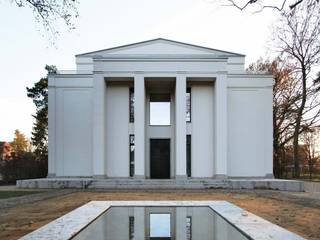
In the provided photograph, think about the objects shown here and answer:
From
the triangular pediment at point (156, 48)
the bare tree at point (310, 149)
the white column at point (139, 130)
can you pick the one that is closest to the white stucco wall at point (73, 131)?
the triangular pediment at point (156, 48)

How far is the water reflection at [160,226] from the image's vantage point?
25.1 feet

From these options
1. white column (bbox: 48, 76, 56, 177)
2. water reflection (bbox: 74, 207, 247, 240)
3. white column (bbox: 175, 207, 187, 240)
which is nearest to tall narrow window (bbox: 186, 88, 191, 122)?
white column (bbox: 48, 76, 56, 177)

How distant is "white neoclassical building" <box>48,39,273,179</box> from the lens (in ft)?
87.4

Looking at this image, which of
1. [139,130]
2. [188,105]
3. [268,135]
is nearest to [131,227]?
[139,130]

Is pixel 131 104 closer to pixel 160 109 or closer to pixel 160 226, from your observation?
pixel 160 109

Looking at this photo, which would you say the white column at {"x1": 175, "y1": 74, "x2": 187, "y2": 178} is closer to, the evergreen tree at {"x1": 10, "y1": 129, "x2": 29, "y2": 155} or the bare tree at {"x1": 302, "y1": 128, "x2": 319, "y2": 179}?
the bare tree at {"x1": 302, "y1": 128, "x2": 319, "y2": 179}

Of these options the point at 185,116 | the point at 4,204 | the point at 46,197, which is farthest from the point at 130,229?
the point at 185,116

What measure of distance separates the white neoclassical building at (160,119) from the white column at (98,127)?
0.21ft

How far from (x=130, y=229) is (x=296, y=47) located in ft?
101

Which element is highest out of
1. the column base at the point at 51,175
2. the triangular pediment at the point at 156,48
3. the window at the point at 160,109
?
the triangular pediment at the point at 156,48

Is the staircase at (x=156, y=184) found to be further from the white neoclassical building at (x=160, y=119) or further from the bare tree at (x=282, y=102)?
the bare tree at (x=282, y=102)

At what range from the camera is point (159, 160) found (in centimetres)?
2928

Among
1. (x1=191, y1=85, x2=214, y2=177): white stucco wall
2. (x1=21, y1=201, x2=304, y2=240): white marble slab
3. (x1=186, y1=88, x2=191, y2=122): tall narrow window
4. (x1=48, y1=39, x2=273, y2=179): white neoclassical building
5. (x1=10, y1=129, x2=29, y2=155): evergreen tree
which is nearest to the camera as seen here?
(x1=21, y1=201, x2=304, y2=240): white marble slab

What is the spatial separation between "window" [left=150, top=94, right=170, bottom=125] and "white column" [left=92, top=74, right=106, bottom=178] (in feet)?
13.8
